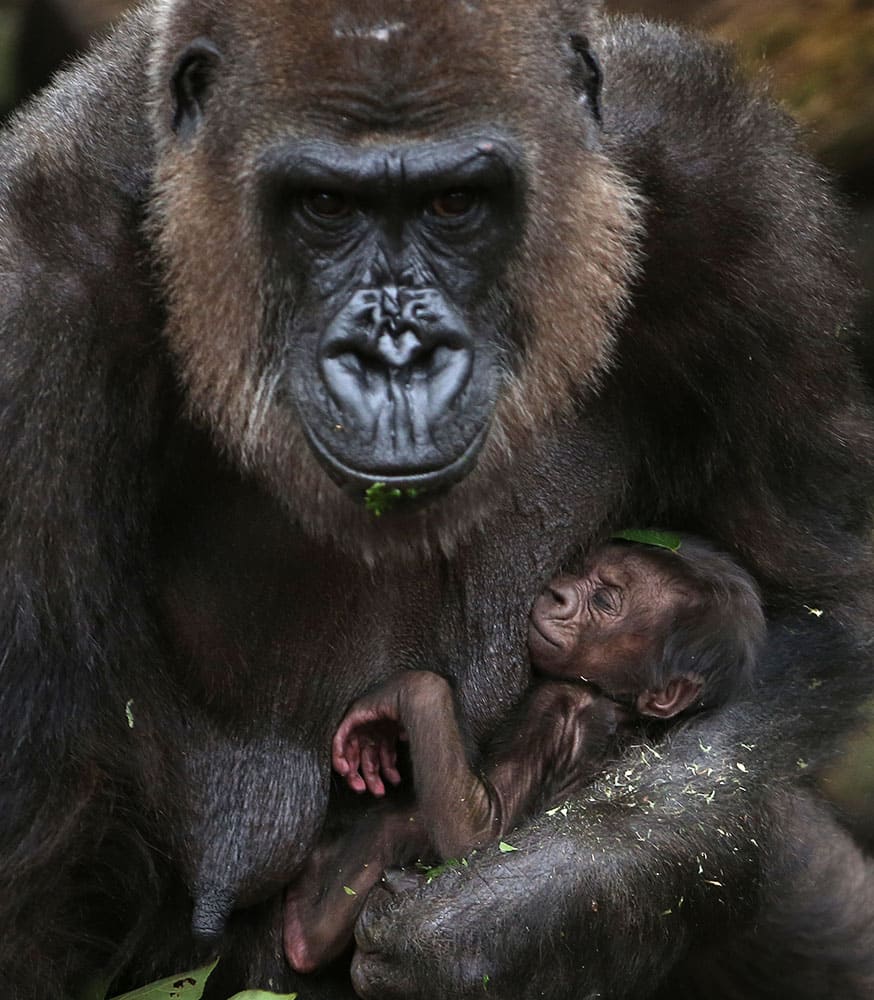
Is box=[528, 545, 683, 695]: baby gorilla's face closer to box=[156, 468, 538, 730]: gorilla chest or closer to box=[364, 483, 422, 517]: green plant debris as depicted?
box=[156, 468, 538, 730]: gorilla chest

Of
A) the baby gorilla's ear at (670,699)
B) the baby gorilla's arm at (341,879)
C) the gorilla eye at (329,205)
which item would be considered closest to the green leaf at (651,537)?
the baby gorilla's ear at (670,699)

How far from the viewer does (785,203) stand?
4648 mm

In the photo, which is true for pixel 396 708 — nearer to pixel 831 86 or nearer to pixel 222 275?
pixel 222 275

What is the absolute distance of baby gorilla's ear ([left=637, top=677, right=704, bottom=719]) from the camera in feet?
15.7

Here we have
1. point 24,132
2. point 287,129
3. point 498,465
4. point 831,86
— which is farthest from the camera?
point 831,86

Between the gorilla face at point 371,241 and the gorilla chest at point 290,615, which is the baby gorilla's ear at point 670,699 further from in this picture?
the gorilla face at point 371,241

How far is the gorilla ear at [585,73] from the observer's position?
4.13 metres

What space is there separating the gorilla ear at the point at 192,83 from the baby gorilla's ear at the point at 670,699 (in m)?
1.99

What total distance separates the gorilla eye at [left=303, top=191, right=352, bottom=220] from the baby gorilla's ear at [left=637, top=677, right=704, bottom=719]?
1727mm

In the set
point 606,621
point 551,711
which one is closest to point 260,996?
point 551,711

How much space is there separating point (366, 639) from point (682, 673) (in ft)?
2.94

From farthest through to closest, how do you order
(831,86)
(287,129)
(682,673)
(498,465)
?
1. (831,86)
2. (682,673)
3. (498,465)
4. (287,129)

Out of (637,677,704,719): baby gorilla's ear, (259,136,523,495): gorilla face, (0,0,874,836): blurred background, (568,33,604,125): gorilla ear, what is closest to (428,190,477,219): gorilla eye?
(259,136,523,495): gorilla face

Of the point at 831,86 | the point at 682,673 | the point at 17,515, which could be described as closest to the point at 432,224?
the point at 17,515
